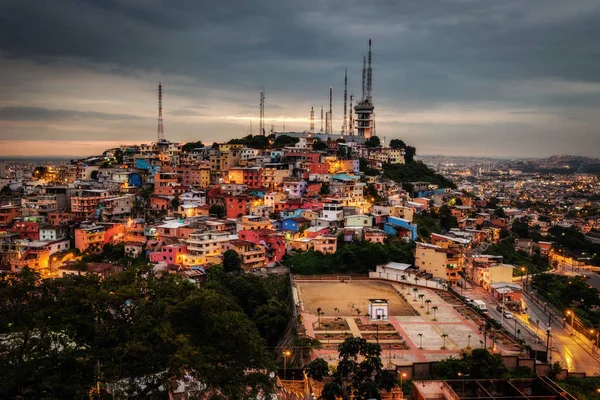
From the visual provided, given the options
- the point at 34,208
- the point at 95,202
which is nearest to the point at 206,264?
the point at 95,202

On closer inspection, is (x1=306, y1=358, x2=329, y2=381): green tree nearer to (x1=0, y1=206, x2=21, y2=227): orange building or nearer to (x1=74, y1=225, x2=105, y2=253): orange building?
(x1=74, y1=225, x2=105, y2=253): orange building

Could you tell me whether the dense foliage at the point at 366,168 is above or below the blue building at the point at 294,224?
above

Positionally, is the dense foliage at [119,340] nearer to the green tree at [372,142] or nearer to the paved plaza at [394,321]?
the paved plaza at [394,321]

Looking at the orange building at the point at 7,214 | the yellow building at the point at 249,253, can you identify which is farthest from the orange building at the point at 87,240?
the yellow building at the point at 249,253

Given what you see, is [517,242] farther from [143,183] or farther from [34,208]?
[34,208]

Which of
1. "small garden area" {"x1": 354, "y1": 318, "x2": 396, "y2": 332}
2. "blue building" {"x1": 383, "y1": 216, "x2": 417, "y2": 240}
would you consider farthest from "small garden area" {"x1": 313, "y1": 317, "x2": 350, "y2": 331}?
"blue building" {"x1": 383, "y1": 216, "x2": 417, "y2": 240}

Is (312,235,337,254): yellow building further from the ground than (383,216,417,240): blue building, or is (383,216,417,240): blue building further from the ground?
(383,216,417,240): blue building
